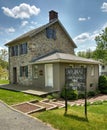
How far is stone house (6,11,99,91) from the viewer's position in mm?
13195

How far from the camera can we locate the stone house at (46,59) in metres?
13.2

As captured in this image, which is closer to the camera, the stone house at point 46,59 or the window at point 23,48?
the stone house at point 46,59

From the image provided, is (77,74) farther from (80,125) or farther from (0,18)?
(0,18)

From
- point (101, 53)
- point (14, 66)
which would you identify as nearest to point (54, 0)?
point (14, 66)

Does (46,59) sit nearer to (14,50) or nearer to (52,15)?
(14,50)

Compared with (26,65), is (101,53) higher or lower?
higher

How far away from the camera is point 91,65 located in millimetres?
16797

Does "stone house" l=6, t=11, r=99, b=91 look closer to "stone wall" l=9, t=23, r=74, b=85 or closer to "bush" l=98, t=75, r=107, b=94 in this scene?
"stone wall" l=9, t=23, r=74, b=85

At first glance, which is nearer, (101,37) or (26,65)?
(26,65)

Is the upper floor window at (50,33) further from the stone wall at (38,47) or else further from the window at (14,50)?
the window at (14,50)

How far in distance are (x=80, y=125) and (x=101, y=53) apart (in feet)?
113

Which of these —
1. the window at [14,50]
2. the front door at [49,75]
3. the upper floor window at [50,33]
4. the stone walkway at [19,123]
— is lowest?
the stone walkway at [19,123]

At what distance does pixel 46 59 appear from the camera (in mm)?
13672

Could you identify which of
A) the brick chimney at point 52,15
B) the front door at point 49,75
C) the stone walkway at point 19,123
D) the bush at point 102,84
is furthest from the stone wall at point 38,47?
the stone walkway at point 19,123
